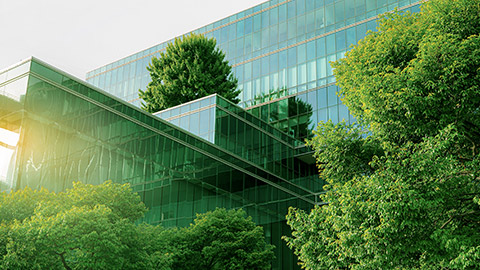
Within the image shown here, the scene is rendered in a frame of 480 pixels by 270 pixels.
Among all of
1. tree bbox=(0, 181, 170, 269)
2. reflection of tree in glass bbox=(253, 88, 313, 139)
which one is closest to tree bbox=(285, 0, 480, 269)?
tree bbox=(0, 181, 170, 269)

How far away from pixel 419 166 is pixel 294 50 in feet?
106

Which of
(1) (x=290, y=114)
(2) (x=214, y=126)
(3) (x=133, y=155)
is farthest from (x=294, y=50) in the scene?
(3) (x=133, y=155)

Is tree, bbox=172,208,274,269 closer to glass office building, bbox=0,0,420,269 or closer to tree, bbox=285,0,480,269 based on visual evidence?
glass office building, bbox=0,0,420,269

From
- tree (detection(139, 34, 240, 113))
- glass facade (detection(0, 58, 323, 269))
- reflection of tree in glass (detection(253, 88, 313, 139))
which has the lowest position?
glass facade (detection(0, 58, 323, 269))

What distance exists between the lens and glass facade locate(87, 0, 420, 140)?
4153cm

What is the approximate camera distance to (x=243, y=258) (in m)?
24.6

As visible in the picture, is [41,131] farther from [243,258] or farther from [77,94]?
[243,258]

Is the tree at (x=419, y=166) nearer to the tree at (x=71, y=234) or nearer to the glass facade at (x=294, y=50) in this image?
the tree at (x=71, y=234)

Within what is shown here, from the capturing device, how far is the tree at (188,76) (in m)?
44.2

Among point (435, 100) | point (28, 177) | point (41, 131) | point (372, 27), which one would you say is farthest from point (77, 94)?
point (372, 27)

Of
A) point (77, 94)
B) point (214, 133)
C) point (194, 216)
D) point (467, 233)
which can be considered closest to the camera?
point (467, 233)

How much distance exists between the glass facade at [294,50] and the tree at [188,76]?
3.01m

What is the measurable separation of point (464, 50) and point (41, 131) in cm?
1623

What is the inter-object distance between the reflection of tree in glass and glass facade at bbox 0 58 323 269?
497 cm
